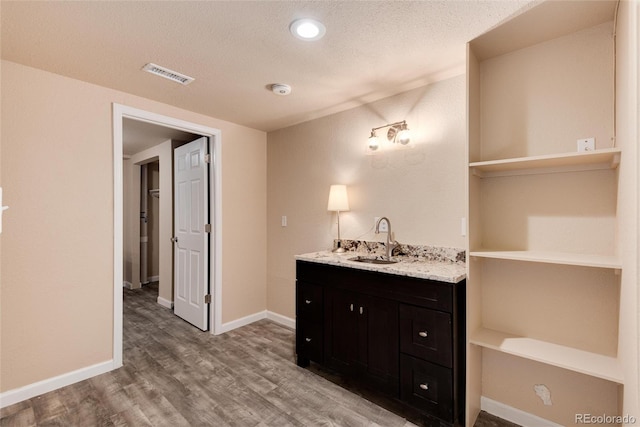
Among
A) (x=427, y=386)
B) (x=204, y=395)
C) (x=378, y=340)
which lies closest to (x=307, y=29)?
(x=378, y=340)

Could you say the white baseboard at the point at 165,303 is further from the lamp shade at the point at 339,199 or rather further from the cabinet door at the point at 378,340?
the cabinet door at the point at 378,340

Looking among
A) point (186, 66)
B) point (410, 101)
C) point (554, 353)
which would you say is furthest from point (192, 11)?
point (554, 353)

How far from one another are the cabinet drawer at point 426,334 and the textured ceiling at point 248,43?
166cm

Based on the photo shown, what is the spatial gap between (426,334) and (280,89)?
2.11m

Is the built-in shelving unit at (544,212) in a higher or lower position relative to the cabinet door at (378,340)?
higher

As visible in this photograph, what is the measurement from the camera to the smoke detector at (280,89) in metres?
2.39

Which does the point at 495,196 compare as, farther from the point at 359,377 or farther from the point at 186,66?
the point at 186,66

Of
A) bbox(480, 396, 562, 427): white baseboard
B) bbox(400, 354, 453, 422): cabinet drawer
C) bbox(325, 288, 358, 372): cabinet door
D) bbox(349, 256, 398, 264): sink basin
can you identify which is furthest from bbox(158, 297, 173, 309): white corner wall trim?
bbox(480, 396, 562, 427): white baseboard

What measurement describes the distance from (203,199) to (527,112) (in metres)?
3.00

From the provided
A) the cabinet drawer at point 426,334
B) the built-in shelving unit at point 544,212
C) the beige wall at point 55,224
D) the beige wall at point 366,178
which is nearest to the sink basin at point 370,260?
the beige wall at point 366,178

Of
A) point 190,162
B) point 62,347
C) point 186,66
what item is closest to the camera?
point 186,66

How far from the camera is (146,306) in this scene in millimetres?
4109

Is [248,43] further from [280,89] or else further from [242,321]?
[242,321]

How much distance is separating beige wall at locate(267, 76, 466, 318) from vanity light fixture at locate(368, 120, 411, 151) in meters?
0.06
